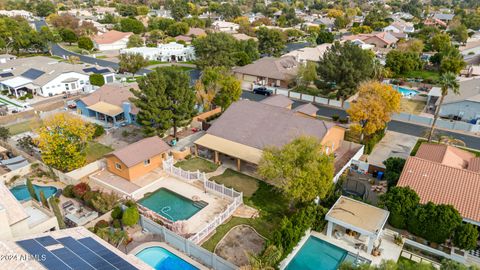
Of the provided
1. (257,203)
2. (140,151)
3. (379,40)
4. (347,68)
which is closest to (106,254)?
(257,203)

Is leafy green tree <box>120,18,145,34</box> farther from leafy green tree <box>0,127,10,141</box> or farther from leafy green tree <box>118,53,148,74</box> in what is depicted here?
leafy green tree <box>0,127,10,141</box>

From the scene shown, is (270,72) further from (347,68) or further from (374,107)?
(374,107)

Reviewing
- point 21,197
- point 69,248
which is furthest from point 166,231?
point 21,197

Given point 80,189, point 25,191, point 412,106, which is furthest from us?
point 412,106

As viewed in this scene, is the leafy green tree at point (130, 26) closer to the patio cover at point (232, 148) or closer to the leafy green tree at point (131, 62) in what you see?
the leafy green tree at point (131, 62)

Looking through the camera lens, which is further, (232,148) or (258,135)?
(258,135)

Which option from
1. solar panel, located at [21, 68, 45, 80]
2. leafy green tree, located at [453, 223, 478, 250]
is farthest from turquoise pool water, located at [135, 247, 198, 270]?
solar panel, located at [21, 68, 45, 80]

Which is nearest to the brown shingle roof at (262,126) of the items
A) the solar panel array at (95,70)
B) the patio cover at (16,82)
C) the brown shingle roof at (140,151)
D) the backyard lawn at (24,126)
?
the brown shingle roof at (140,151)

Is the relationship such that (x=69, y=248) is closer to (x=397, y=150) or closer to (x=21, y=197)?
(x=21, y=197)
